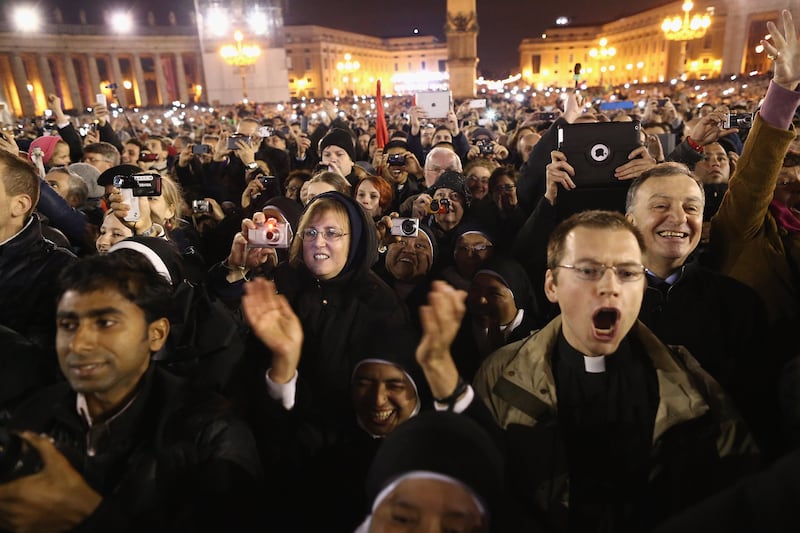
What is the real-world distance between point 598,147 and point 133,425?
2.75m

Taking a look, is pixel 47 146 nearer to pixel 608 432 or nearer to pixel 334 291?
pixel 334 291

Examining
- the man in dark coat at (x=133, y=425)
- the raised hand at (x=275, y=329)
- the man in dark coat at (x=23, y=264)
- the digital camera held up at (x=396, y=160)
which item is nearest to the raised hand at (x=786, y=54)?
the raised hand at (x=275, y=329)

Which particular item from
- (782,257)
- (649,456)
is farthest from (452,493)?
(782,257)

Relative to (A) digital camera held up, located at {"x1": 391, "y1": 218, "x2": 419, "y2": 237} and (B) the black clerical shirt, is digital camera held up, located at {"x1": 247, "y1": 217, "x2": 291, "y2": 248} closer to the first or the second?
(A) digital camera held up, located at {"x1": 391, "y1": 218, "x2": 419, "y2": 237}

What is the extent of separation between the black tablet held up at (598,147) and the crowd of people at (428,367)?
14 mm

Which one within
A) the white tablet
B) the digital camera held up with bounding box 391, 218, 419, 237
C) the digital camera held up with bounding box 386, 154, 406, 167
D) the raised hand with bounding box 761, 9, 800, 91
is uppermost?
the white tablet

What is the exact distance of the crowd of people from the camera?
160 centimetres

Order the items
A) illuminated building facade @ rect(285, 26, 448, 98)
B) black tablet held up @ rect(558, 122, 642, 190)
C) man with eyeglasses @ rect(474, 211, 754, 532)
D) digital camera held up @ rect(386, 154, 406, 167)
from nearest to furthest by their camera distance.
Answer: man with eyeglasses @ rect(474, 211, 754, 532) < black tablet held up @ rect(558, 122, 642, 190) < digital camera held up @ rect(386, 154, 406, 167) < illuminated building facade @ rect(285, 26, 448, 98)

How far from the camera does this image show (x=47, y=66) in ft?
173

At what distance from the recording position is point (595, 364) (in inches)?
82.2

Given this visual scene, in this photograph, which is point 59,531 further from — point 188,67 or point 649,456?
point 188,67

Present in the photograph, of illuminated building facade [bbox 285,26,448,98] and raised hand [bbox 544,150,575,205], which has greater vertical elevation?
illuminated building facade [bbox 285,26,448,98]

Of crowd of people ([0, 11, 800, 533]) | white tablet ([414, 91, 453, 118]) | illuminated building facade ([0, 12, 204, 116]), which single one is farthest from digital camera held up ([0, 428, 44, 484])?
illuminated building facade ([0, 12, 204, 116])

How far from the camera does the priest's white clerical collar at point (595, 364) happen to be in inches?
82.1
